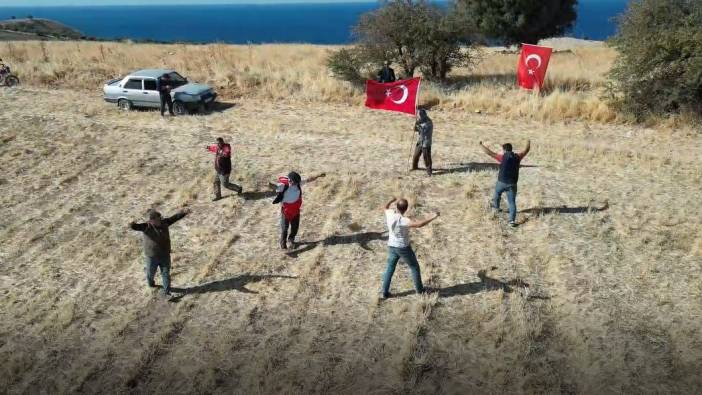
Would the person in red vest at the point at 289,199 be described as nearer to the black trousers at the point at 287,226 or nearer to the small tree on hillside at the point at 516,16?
the black trousers at the point at 287,226

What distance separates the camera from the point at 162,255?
8.80 m

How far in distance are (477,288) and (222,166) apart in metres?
5.82

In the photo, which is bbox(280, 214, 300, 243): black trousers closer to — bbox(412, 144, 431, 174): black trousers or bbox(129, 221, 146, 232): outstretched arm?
bbox(129, 221, 146, 232): outstretched arm

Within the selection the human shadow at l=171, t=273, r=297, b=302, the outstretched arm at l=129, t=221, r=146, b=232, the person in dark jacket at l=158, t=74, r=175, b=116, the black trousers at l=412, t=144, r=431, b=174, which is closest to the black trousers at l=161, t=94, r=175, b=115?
the person in dark jacket at l=158, t=74, r=175, b=116

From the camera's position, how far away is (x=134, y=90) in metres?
19.0

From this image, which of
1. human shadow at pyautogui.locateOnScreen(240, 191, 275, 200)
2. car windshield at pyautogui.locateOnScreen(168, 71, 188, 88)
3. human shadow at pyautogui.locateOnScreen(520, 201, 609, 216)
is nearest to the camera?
human shadow at pyautogui.locateOnScreen(520, 201, 609, 216)

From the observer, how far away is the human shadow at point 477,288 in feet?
29.7

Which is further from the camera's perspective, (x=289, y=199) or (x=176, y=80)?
(x=176, y=80)

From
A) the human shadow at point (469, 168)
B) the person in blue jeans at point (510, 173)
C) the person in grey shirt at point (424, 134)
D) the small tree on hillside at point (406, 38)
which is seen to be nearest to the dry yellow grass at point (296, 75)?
the small tree on hillside at point (406, 38)

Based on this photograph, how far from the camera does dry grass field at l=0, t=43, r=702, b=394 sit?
750 cm

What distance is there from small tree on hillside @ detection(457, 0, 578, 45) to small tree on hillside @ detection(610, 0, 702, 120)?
500 inches

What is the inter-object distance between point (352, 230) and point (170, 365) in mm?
4544

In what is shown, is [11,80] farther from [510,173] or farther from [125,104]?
[510,173]

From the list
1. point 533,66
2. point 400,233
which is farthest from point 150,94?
point 400,233
